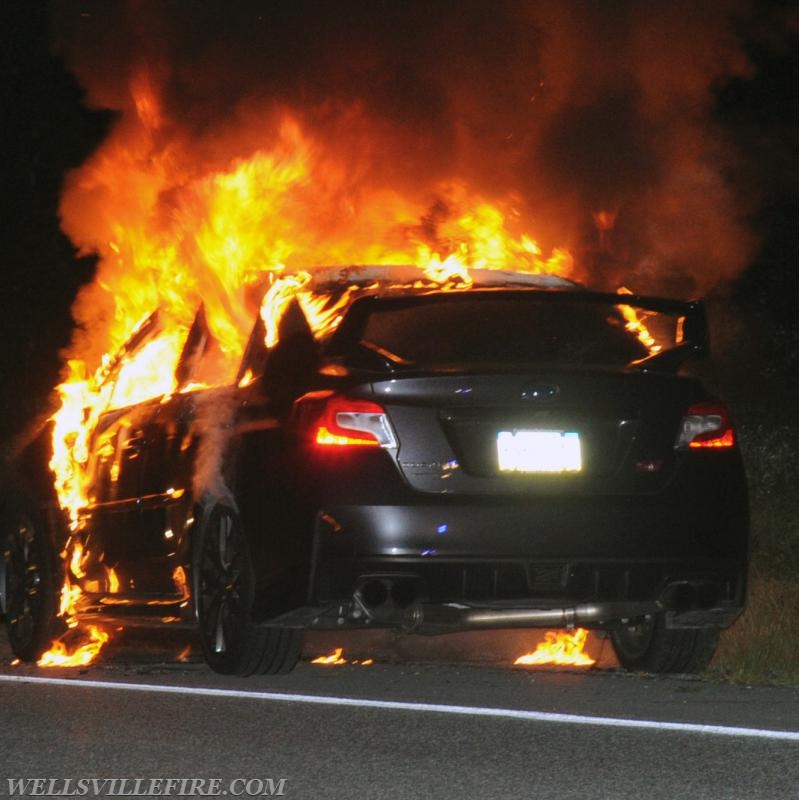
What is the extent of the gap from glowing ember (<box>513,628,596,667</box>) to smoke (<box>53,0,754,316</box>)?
257cm

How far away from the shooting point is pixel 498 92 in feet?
43.1

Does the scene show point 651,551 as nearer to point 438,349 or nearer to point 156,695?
point 438,349

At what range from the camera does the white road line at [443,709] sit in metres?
7.78

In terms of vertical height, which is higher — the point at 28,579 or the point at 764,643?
the point at 28,579

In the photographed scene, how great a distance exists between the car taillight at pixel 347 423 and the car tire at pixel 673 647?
1.78 metres

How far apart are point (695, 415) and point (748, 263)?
31.7ft

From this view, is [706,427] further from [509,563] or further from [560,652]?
[560,652]

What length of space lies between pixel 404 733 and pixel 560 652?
2981mm

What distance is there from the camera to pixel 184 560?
31.7ft

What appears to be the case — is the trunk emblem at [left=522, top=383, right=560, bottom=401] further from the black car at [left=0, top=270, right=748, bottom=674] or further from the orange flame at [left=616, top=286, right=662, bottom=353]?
the orange flame at [left=616, top=286, right=662, bottom=353]

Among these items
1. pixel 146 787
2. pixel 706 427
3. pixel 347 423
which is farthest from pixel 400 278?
pixel 146 787

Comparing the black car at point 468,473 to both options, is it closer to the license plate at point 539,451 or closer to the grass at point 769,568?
the license plate at point 539,451

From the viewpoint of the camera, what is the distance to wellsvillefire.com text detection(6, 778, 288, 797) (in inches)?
261

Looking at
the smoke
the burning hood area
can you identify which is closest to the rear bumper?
the burning hood area
